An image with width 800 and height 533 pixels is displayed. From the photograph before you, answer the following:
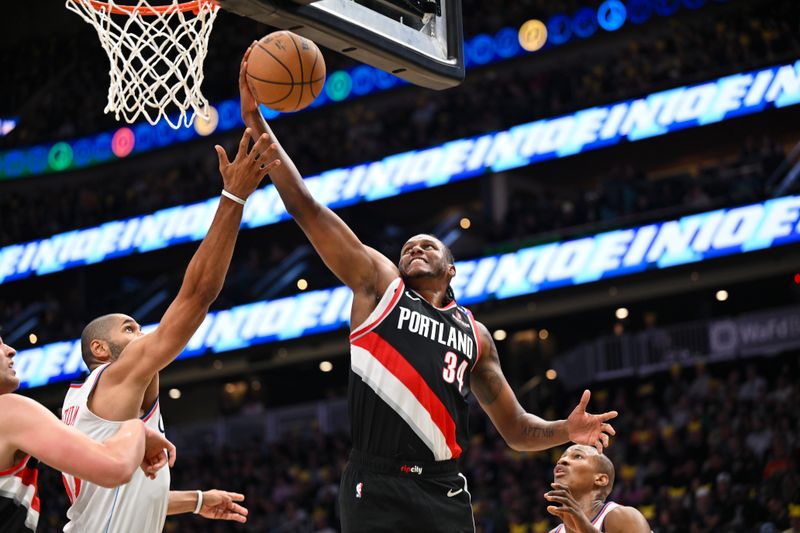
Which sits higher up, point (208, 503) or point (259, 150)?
point (259, 150)

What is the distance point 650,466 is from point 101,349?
1171 centimetres

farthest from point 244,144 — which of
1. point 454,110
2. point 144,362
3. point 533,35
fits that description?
point 533,35

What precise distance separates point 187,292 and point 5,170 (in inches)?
1068

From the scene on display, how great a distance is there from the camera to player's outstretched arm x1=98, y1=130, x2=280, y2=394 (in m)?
4.38

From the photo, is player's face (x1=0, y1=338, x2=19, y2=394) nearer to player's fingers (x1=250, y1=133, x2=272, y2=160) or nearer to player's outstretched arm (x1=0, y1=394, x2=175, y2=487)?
player's outstretched arm (x1=0, y1=394, x2=175, y2=487)

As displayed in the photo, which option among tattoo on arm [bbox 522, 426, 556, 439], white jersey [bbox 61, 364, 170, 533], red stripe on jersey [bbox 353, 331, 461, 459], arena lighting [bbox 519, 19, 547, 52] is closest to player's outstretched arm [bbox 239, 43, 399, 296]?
red stripe on jersey [bbox 353, 331, 461, 459]

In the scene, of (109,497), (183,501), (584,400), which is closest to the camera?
(109,497)

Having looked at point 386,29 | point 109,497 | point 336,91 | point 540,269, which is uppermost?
point 336,91

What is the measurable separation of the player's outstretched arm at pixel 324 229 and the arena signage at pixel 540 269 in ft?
43.7

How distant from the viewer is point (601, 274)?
18.6 metres

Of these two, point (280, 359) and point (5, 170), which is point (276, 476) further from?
point (5, 170)

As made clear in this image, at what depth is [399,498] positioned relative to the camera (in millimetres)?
4879

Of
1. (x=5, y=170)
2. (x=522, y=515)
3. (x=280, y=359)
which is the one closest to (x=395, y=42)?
(x=522, y=515)

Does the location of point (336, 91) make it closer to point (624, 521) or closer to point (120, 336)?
point (624, 521)
